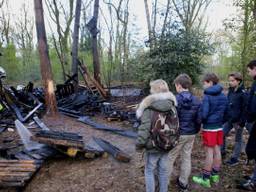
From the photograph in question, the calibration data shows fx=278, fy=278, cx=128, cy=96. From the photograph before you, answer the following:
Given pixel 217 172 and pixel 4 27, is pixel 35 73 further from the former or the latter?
pixel 217 172

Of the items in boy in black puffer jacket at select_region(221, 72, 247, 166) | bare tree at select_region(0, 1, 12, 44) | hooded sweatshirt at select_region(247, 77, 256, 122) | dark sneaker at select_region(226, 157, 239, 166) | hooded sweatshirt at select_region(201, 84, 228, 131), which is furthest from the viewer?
bare tree at select_region(0, 1, 12, 44)

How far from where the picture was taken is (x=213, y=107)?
4258mm

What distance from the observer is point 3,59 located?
25.3 metres

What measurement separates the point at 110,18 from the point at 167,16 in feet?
36.4

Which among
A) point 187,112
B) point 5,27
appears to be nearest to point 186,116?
point 187,112

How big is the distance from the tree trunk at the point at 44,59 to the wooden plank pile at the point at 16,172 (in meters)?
5.01

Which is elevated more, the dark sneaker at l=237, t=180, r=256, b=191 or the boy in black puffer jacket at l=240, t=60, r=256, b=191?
the boy in black puffer jacket at l=240, t=60, r=256, b=191

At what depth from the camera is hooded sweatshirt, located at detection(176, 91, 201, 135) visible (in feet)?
13.1

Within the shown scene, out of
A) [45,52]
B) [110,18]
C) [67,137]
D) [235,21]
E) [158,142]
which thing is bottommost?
[67,137]

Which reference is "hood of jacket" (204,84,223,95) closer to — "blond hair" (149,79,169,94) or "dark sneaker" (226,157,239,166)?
"blond hair" (149,79,169,94)

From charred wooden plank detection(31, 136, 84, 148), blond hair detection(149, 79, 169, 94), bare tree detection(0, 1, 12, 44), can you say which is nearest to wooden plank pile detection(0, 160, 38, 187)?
charred wooden plank detection(31, 136, 84, 148)

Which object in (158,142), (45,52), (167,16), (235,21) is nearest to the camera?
(158,142)

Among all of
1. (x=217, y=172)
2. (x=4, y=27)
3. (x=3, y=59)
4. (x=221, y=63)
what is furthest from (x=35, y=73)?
(x=217, y=172)

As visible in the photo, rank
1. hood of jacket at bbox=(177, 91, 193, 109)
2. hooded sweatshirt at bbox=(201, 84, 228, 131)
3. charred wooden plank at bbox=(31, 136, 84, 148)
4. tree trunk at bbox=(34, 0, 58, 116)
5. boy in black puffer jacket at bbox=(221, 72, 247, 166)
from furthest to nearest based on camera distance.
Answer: tree trunk at bbox=(34, 0, 58, 116) < charred wooden plank at bbox=(31, 136, 84, 148) < boy in black puffer jacket at bbox=(221, 72, 247, 166) < hooded sweatshirt at bbox=(201, 84, 228, 131) < hood of jacket at bbox=(177, 91, 193, 109)
